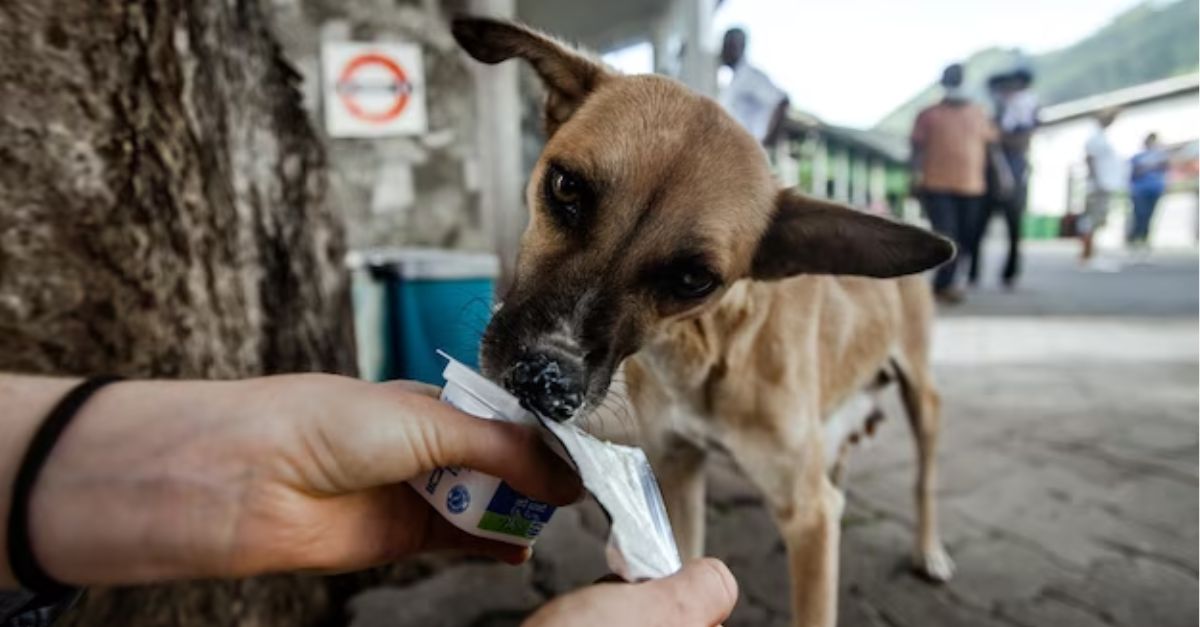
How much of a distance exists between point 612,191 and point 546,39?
0.55 metres

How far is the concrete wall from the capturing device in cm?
606

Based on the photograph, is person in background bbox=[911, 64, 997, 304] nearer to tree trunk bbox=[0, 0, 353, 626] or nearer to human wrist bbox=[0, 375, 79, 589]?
tree trunk bbox=[0, 0, 353, 626]

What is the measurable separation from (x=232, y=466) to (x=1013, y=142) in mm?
11824

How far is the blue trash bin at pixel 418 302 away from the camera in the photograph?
430 centimetres

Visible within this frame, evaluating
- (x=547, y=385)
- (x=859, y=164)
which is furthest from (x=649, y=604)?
(x=859, y=164)

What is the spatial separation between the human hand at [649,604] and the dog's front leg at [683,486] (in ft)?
4.46

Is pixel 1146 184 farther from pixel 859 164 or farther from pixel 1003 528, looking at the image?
pixel 1003 528

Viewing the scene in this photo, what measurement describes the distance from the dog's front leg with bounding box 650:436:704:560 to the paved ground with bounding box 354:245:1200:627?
32cm

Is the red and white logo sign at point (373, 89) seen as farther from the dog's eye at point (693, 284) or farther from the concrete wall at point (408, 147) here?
the dog's eye at point (693, 284)

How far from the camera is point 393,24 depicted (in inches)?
242

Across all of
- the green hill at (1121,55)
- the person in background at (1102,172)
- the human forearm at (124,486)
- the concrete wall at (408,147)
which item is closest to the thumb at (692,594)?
the human forearm at (124,486)

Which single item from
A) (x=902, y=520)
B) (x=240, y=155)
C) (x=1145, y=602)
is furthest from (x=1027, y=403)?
(x=240, y=155)

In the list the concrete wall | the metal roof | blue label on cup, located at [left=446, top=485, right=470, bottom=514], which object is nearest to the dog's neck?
blue label on cup, located at [left=446, top=485, right=470, bottom=514]

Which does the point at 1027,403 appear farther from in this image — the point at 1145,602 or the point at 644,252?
the point at 644,252
